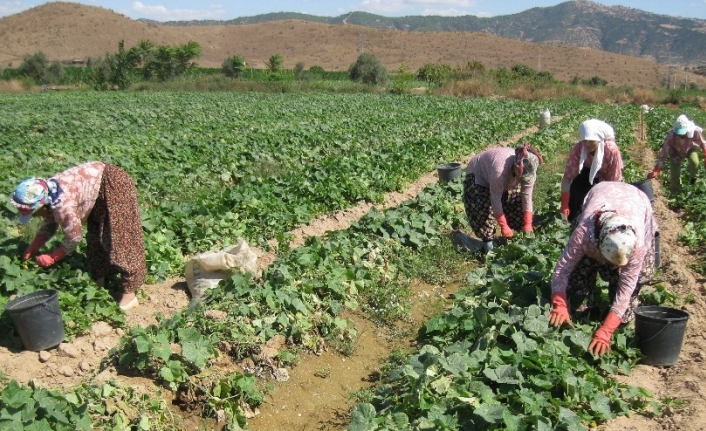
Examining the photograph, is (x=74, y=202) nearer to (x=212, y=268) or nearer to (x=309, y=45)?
(x=212, y=268)

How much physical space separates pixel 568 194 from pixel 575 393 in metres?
2.66

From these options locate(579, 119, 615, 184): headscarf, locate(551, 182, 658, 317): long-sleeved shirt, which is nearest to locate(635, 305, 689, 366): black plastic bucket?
locate(551, 182, 658, 317): long-sleeved shirt

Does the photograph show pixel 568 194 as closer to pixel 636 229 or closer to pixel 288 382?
pixel 636 229

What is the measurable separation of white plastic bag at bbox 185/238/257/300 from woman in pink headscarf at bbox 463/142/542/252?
2.60 metres

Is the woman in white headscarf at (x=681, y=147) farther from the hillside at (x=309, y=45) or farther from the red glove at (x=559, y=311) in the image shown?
the hillside at (x=309, y=45)

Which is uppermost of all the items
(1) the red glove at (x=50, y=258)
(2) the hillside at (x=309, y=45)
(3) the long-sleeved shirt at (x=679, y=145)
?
(2) the hillside at (x=309, y=45)

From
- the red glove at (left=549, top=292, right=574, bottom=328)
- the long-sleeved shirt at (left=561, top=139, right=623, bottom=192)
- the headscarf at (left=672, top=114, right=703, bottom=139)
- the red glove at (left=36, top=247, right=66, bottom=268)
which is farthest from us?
the headscarf at (left=672, top=114, right=703, bottom=139)

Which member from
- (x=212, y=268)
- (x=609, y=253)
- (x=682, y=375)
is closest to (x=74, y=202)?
(x=212, y=268)

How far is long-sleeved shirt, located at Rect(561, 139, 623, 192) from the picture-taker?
216 inches

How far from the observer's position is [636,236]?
3672mm

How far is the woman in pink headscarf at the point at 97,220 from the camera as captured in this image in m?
4.61

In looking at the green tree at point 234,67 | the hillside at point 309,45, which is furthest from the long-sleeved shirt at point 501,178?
the hillside at point 309,45

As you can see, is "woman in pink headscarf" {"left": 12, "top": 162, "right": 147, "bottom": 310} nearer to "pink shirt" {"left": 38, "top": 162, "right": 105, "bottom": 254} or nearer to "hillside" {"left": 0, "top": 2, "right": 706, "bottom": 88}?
"pink shirt" {"left": 38, "top": 162, "right": 105, "bottom": 254}

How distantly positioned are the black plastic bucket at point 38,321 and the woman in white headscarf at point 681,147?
787 centimetres
